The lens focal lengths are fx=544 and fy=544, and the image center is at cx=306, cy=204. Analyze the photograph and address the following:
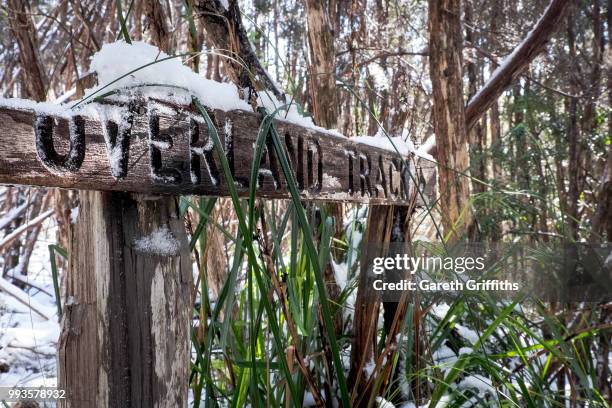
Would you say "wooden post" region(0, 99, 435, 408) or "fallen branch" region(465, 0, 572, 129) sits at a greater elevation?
"fallen branch" region(465, 0, 572, 129)

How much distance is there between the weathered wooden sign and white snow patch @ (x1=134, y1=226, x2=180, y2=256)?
0.06 m

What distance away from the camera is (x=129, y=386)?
690 millimetres

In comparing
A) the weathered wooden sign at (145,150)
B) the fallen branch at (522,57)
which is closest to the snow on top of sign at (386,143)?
the weathered wooden sign at (145,150)

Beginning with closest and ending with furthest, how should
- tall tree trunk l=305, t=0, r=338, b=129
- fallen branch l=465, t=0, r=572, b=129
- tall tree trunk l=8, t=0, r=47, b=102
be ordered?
1. tall tree trunk l=305, t=0, r=338, b=129
2. tall tree trunk l=8, t=0, r=47, b=102
3. fallen branch l=465, t=0, r=572, b=129

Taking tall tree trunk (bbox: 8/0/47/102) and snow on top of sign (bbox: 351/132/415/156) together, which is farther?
tall tree trunk (bbox: 8/0/47/102)

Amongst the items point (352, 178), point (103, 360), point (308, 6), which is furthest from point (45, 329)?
point (103, 360)

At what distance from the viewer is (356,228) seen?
7.01 feet

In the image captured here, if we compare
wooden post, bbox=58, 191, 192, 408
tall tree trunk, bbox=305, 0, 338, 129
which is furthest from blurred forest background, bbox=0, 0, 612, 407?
wooden post, bbox=58, 191, 192, 408

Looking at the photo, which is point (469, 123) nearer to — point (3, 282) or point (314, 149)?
point (314, 149)

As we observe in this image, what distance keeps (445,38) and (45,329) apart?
117 inches

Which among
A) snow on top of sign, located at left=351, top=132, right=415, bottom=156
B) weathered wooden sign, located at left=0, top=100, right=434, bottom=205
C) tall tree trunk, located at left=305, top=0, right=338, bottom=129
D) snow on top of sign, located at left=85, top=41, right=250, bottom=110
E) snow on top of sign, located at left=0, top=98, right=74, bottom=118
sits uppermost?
tall tree trunk, located at left=305, top=0, right=338, bottom=129

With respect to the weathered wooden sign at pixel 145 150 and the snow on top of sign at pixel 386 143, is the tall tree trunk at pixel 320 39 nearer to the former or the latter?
the snow on top of sign at pixel 386 143

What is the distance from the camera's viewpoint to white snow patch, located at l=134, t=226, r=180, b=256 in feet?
2.35

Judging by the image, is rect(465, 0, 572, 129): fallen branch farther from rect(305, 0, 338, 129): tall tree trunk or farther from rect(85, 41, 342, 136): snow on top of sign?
rect(85, 41, 342, 136): snow on top of sign
